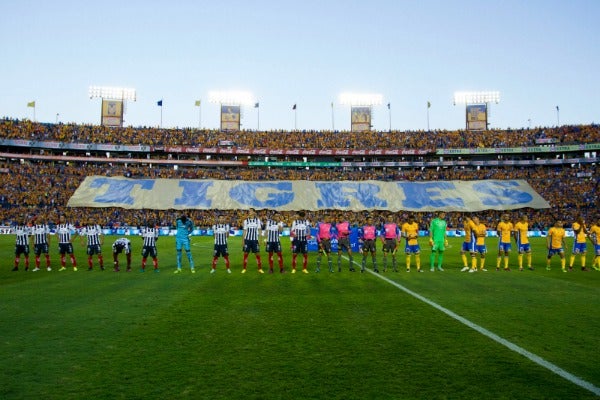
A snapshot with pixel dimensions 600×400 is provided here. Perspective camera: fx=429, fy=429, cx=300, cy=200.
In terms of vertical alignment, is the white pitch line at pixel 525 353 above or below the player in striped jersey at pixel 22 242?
below

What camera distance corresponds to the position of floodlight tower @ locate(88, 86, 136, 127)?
64938mm

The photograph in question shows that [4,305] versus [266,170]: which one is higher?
[266,170]

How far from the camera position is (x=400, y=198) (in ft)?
193

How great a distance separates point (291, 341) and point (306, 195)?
172 ft

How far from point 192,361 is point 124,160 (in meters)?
62.4

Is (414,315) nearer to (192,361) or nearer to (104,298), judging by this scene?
(192,361)

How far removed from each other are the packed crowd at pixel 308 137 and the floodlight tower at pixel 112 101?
2.55m

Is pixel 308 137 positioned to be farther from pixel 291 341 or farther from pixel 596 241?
pixel 291 341

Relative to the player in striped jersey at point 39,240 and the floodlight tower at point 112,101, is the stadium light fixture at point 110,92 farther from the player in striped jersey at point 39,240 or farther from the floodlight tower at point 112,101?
the player in striped jersey at point 39,240

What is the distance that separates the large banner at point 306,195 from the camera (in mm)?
55688

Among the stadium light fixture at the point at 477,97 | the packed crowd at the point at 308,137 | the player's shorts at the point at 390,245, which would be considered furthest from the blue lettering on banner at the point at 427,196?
the player's shorts at the point at 390,245

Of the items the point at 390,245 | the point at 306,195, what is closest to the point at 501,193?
the point at 306,195

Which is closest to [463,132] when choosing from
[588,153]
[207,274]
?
[588,153]

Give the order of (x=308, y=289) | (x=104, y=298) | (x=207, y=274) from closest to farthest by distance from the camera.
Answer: (x=104, y=298)
(x=308, y=289)
(x=207, y=274)
